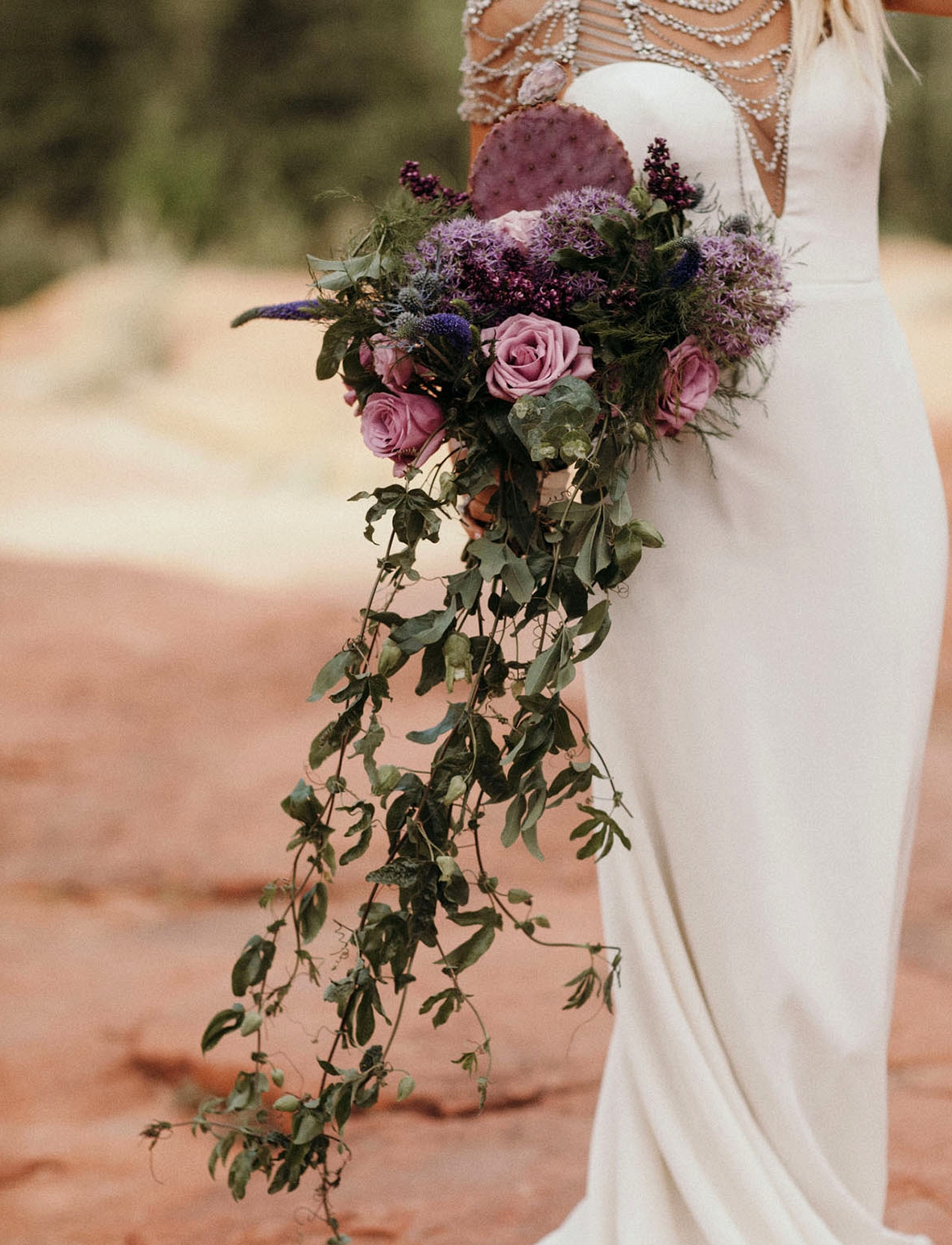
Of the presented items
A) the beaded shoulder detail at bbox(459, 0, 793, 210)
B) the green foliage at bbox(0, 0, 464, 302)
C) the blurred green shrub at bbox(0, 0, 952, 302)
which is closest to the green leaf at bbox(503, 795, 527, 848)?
the beaded shoulder detail at bbox(459, 0, 793, 210)

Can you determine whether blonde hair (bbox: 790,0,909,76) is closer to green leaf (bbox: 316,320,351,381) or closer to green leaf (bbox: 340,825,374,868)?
green leaf (bbox: 316,320,351,381)

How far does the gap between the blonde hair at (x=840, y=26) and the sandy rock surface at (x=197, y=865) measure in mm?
1816

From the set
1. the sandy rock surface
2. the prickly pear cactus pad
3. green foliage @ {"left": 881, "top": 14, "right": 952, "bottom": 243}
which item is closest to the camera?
the prickly pear cactus pad

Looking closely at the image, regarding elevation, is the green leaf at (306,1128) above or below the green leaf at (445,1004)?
below

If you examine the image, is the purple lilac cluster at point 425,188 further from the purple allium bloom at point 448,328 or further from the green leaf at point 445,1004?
the green leaf at point 445,1004

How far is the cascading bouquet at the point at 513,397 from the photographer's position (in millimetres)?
1482

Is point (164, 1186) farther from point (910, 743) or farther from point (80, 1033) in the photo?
point (910, 743)

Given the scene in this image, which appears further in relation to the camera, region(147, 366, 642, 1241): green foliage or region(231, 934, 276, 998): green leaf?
region(231, 934, 276, 998): green leaf

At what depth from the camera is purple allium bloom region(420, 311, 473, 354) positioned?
1.44 metres

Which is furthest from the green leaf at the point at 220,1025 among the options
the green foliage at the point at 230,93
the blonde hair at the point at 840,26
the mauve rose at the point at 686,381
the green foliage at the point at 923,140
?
the green foliage at the point at 230,93

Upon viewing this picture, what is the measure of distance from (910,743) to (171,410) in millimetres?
8289

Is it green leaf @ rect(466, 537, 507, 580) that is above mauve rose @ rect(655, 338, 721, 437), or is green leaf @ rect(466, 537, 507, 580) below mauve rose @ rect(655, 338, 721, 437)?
below

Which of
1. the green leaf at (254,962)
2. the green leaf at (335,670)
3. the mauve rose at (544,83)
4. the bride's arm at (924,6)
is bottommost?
the green leaf at (254,962)

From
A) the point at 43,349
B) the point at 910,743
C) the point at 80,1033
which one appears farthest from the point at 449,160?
the point at 910,743
